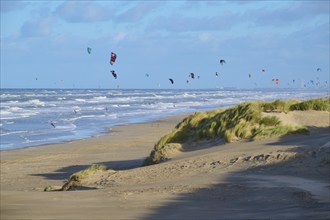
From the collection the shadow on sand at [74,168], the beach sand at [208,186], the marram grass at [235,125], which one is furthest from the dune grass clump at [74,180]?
the shadow on sand at [74,168]

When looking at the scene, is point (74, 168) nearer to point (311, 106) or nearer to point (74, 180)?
point (74, 180)

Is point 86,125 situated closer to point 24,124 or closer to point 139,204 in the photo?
point 24,124

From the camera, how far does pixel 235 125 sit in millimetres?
12891

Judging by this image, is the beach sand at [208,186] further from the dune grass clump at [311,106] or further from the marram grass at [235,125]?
the dune grass clump at [311,106]

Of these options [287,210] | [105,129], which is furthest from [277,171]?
[105,129]

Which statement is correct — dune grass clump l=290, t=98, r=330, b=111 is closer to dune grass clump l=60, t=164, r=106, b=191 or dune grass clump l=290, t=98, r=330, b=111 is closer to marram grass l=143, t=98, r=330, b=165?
marram grass l=143, t=98, r=330, b=165

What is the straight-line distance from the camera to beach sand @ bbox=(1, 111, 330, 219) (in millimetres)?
6523

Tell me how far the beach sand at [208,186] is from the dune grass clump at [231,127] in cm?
32

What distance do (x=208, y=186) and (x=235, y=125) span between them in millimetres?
4862

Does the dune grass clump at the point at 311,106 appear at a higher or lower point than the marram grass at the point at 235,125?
higher

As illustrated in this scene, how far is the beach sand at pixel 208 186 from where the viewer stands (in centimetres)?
652

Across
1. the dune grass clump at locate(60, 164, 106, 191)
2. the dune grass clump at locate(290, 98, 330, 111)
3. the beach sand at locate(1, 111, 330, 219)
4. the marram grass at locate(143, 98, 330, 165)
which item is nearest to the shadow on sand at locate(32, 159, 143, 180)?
the beach sand at locate(1, 111, 330, 219)

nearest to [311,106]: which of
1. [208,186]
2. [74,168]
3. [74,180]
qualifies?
[74,168]

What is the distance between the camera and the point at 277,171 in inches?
356
